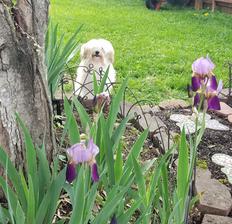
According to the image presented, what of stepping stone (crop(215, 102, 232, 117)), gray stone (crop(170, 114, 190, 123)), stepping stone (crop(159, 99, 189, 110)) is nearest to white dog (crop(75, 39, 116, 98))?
stepping stone (crop(159, 99, 189, 110))

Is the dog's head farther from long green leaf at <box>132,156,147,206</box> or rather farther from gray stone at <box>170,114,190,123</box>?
long green leaf at <box>132,156,147,206</box>

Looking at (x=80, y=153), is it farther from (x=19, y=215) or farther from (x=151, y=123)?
(x=151, y=123)

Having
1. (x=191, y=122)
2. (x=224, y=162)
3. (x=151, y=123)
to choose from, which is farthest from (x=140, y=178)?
(x=191, y=122)

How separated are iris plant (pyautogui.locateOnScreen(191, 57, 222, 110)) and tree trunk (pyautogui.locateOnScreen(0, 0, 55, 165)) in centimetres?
62

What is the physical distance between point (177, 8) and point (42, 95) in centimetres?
917

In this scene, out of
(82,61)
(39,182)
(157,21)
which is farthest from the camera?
(157,21)

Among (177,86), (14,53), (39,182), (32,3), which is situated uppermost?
(32,3)

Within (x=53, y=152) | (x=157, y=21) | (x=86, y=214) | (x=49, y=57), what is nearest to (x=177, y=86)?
(x=49, y=57)

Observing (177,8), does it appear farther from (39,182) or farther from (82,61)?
(39,182)

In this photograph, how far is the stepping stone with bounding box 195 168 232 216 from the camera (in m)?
2.08

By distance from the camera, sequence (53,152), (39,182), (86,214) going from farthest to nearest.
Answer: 1. (53,152)
2. (39,182)
3. (86,214)

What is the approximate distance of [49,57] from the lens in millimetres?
2611

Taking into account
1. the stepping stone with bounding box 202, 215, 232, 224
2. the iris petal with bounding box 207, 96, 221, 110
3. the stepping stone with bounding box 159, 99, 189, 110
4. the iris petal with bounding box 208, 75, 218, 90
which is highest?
the iris petal with bounding box 208, 75, 218, 90

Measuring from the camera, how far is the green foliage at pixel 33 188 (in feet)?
4.60
